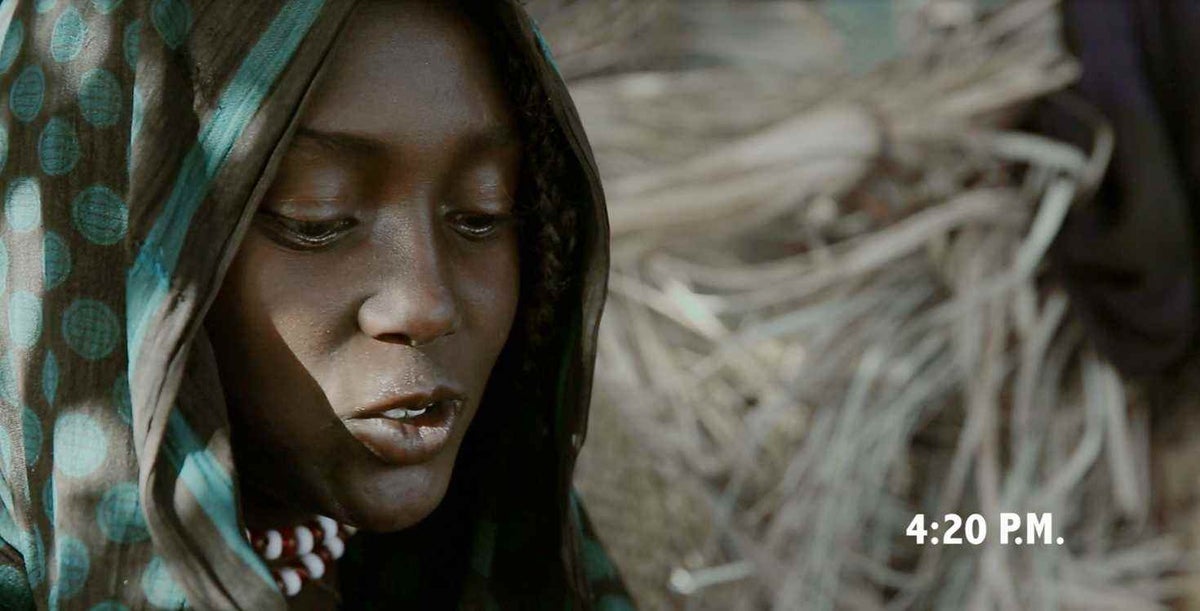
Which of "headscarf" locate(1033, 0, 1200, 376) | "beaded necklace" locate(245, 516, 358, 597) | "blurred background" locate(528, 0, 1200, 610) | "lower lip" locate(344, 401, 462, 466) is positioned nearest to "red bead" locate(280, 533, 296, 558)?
"beaded necklace" locate(245, 516, 358, 597)

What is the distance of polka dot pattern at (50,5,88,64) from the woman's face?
17cm

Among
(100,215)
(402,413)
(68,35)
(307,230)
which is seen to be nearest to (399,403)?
(402,413)

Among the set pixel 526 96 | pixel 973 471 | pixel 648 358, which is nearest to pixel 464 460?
pixel 526 96

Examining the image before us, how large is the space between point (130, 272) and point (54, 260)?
2.3 inches

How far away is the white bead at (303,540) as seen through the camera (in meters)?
1.15

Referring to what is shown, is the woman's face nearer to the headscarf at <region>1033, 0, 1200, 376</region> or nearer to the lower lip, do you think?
the lower lip

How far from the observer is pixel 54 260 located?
0.99 m

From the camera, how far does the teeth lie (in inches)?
40.2

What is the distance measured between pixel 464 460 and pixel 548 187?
10.2 inches

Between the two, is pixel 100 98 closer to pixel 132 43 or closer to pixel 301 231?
pixel 132 43

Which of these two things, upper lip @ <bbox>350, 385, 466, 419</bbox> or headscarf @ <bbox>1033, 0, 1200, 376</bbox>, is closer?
upper lip @ <bbox>350, 385, 466, 419</bbox>

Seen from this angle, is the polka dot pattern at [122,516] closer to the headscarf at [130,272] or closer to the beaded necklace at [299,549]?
the headscarf at [130,272]

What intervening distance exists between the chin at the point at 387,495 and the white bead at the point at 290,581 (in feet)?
0.33

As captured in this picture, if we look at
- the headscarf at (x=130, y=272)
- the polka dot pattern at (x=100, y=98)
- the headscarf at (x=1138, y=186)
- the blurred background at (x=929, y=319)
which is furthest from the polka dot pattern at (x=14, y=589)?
the headscarf at (x=1138, y=186)
